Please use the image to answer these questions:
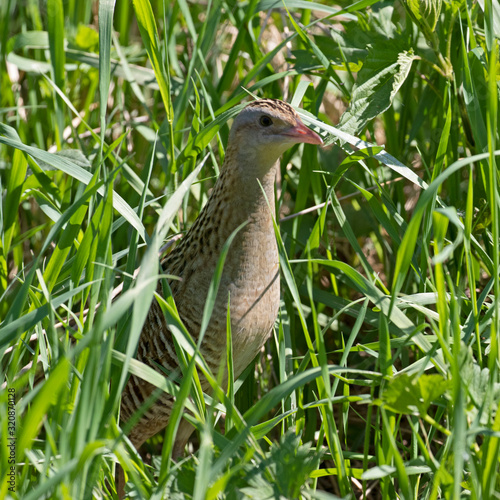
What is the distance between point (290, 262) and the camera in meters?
2.30

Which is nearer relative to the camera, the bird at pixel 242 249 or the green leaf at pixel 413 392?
the green leaf at pixel 413 392

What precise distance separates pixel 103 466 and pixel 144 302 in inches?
22.1

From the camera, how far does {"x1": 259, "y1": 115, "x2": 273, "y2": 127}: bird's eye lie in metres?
2.21

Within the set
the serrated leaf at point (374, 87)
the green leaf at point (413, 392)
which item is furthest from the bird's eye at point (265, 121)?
the green leaf at point (413, 392)

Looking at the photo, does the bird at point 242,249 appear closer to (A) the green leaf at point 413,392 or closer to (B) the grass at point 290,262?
(B) the grass at point 290,262

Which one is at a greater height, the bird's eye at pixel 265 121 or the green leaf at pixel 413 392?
the bird's eye at pixel 265 121

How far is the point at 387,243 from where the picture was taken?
2.91 metres

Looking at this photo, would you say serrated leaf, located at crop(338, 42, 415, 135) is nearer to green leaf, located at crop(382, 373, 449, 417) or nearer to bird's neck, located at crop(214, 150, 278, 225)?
bird's neck, located at crop(214, 150, 278, 225)

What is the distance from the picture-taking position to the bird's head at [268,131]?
2.19 meters

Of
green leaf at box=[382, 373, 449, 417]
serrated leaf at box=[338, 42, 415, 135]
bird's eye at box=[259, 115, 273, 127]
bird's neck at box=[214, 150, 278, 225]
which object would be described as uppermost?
serrated leaf at box=[338, 42, 415, 135]

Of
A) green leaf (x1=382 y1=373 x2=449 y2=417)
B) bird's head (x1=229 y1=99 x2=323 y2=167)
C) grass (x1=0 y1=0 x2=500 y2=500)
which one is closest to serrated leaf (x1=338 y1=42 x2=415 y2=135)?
grass (x1=0 y1=0 x2=500 y2=500)

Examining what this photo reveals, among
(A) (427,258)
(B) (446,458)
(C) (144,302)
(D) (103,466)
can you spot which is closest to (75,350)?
(C) (144,302)

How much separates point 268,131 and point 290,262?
1.38 feet

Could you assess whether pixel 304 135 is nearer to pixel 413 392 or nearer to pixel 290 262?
pixel 290 262
